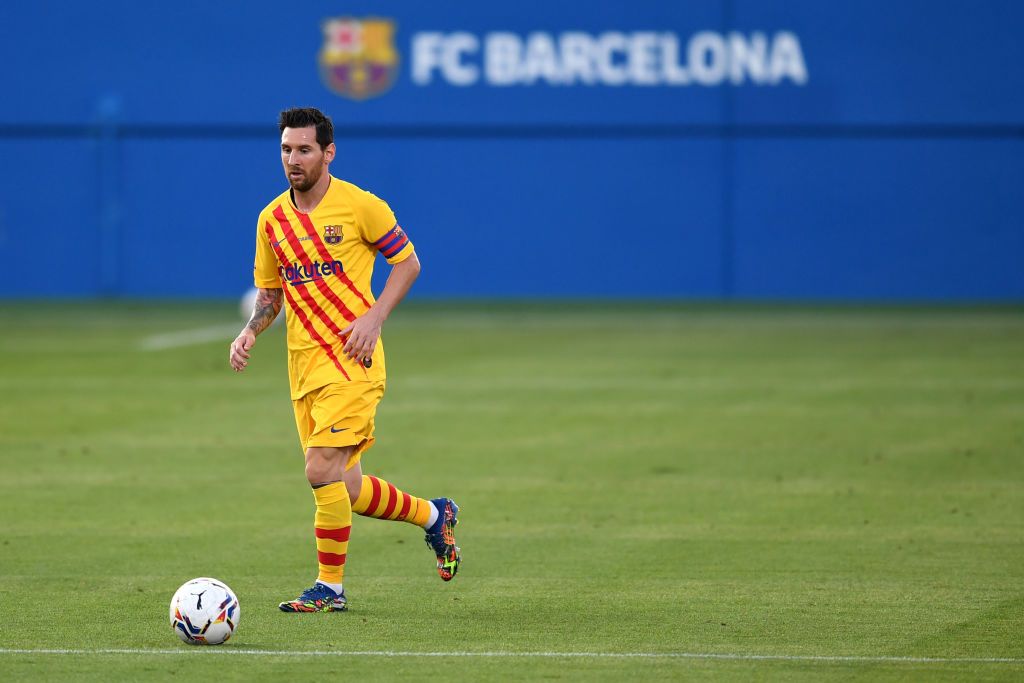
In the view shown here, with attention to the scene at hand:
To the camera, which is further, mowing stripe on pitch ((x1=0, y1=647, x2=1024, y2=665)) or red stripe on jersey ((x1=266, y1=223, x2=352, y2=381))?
red stripe on jersey ((x1=266, y1=223, x2=352, y2=381))

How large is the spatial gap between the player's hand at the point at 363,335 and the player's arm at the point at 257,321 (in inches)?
20.0

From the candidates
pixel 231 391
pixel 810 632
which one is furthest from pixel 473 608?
pixel 231 391

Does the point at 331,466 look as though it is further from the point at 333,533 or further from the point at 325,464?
the point at 333,533

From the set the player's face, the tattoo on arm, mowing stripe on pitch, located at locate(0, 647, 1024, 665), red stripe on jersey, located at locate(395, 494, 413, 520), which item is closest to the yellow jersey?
the player's face

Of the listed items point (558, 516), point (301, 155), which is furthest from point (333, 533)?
point (558, 516)

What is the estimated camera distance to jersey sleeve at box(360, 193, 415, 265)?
7.51 meters

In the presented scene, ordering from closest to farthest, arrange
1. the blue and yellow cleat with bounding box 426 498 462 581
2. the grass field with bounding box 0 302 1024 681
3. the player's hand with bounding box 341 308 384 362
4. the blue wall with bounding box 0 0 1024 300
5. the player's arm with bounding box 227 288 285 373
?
the grass field with bounding box 0 302 1024 681 → the player's hand with bounding box 341 308 384 362 → the player's arm with bounding box 227 288 285 373 → the blue and yellow cleat with bounding box 426 498 462 581 → the blue wall with bounding box 0 0 1024 300

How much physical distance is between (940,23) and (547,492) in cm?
2018

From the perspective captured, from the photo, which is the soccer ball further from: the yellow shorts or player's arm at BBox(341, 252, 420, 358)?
player's arm at BBox(341, 252, 420, 358)

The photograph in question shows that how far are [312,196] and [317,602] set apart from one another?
1861 mm

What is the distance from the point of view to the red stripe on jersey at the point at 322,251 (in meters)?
7.46

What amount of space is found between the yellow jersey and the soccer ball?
1.14 m

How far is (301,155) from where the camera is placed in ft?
24.2

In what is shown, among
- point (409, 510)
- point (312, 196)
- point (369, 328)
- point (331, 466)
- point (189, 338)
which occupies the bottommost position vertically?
point (189, 338)
